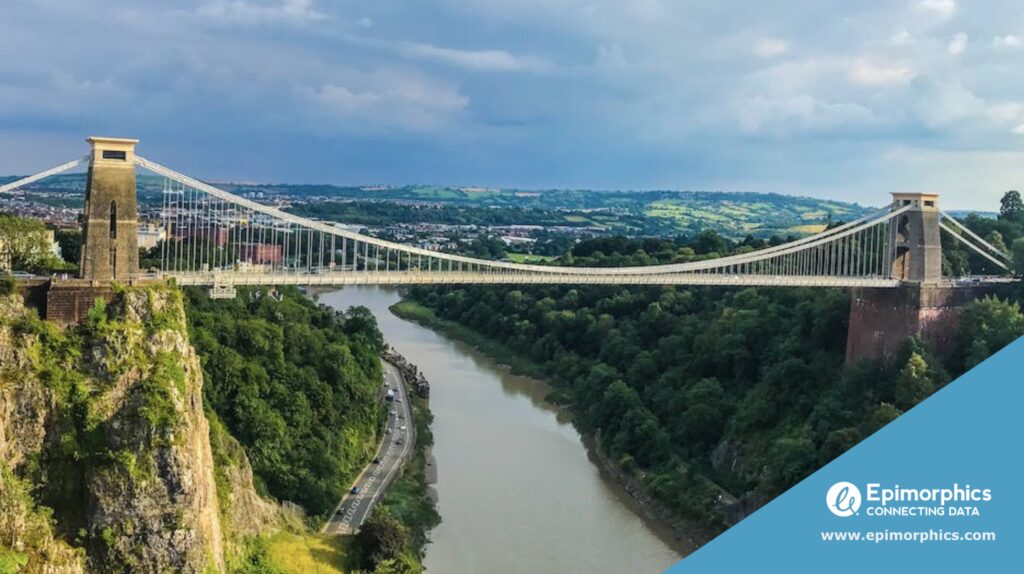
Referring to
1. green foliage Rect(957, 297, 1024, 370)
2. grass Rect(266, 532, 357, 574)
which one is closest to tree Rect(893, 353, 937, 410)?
green foliage Rect(957, 297, 1024, 370)

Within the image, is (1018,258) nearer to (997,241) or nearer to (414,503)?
(997,241)

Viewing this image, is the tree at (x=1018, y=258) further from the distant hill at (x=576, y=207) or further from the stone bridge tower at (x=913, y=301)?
the distant hill at (x=576, y=207)

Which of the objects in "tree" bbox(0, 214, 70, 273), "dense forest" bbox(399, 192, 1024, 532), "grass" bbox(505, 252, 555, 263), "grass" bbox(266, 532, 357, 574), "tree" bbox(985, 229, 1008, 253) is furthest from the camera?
"grass" bbox(505, 252, 555, 263)

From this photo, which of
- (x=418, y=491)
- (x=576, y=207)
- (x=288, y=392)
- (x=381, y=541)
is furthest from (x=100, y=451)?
(x=576, y=207)

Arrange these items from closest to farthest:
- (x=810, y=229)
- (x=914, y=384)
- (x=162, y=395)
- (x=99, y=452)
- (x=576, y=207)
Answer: (x=99, y=452), (x=162, y=395), (x=914, y=384), (x=810, y=229), (x=576, y=207)

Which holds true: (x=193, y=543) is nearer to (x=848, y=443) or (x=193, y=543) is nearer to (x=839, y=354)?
(x=848, y=443)

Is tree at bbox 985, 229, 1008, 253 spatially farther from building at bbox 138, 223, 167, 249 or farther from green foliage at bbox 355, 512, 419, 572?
building at bbox 138, 223, 167, 249

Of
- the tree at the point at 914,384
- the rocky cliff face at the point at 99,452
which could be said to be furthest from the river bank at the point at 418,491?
the tree at the point at 914,384
